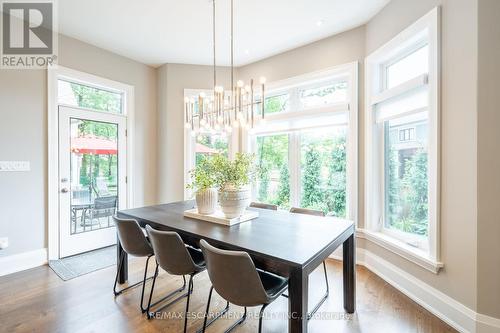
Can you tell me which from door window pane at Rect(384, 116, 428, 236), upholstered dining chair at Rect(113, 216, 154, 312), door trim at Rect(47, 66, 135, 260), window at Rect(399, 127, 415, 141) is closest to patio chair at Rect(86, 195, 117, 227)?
door trim at Rect(47, 66, 135, 260)

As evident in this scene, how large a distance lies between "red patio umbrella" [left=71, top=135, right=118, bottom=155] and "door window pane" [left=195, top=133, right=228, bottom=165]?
128 cm

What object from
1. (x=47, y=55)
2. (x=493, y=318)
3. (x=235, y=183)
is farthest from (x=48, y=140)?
(x=493, y=318)

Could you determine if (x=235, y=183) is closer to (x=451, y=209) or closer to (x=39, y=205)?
(x=451, y=209)

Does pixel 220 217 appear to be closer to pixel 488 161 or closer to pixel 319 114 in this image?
pixel 488 161

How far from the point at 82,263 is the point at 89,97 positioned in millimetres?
2291

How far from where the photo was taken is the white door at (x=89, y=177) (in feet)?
10.6

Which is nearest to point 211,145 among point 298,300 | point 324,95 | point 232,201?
point 324,95

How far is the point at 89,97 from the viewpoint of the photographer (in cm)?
351

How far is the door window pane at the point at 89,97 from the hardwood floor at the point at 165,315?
2.25m

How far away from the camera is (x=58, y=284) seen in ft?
8.29

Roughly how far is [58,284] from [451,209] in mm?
3794

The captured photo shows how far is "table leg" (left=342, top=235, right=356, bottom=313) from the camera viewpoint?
2018 millimetres

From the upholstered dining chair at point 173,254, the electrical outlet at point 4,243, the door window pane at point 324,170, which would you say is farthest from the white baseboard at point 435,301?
the electrical outlet at point 4,243

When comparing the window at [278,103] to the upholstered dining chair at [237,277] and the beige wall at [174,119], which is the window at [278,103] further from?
the upholstered dining chair at [237,277]
